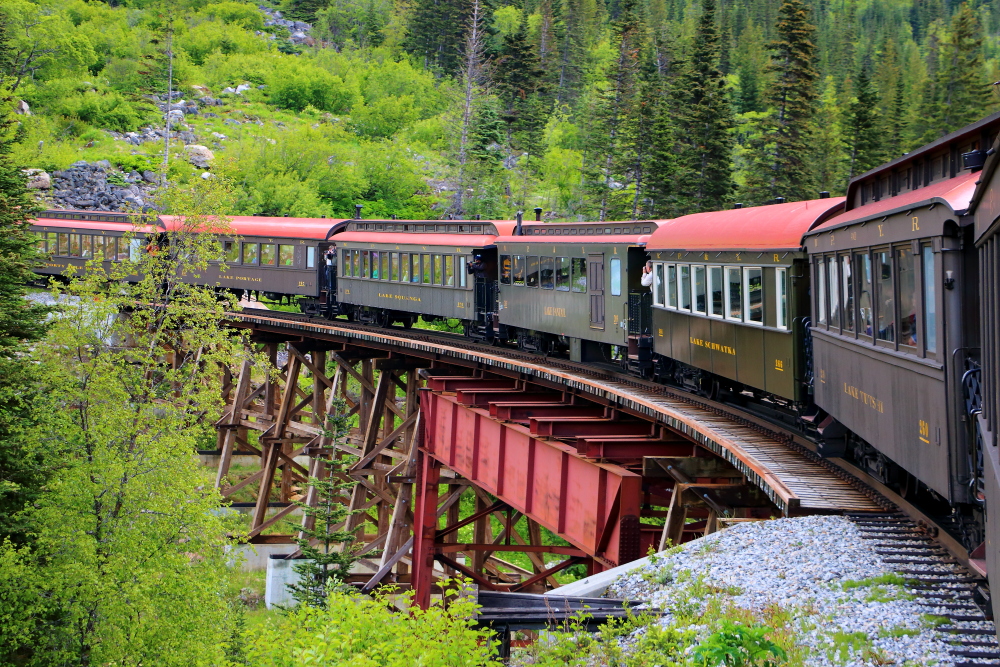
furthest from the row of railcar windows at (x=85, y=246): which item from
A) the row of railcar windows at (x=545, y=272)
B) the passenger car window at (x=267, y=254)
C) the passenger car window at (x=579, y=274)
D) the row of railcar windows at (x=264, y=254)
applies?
the passenger car window at (x=579, y=274)

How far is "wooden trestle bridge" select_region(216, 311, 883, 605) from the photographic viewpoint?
11.3 meters

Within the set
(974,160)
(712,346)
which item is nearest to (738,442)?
(712,346)

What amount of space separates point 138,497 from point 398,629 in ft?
27.5

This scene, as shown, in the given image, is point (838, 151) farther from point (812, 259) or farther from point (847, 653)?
point (847, 653)

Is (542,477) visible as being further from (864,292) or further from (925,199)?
(925,199)

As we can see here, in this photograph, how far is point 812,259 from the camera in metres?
11.0

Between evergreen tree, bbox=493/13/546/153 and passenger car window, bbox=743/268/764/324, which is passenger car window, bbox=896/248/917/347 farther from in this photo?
evergreen tree, bbox=493/13/546/153

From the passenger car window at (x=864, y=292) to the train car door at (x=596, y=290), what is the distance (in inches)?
374

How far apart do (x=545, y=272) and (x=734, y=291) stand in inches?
302

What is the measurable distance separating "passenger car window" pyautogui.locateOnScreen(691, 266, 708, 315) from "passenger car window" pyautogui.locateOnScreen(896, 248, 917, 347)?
21.6ft

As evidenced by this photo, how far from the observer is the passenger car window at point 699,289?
14516 millimetres

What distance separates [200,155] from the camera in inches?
2493

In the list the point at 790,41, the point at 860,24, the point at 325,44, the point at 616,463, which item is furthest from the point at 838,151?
the point at 860,24

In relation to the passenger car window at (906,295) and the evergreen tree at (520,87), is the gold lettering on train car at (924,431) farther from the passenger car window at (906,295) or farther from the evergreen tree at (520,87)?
the evergreen tree at (520,87)
